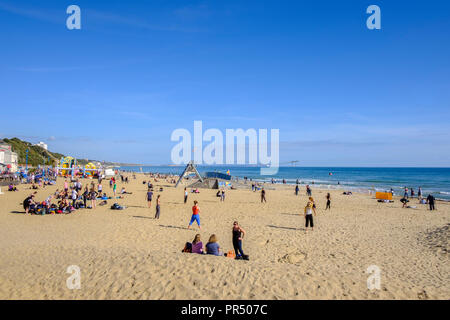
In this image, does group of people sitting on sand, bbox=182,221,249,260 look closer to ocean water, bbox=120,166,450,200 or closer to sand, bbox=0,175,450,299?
sand, bbox=0,175,450,299

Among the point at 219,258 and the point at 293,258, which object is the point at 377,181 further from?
the point at 219,258

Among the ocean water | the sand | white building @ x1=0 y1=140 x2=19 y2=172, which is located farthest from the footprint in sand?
white building @ x1=0 y1=140 x2=19 y2=172

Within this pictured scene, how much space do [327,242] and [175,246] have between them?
247 inches

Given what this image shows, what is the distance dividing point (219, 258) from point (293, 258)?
299cm

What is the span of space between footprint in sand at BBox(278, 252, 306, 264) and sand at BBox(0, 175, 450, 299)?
0.03 meters

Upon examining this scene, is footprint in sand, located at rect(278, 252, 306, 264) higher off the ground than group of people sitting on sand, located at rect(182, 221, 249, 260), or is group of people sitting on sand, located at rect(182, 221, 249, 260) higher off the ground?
group of people sitting on sand, located at rect(182, 221, 249, 260)

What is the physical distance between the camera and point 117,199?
23.0m

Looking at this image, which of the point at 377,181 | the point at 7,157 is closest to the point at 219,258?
the point at 7,157

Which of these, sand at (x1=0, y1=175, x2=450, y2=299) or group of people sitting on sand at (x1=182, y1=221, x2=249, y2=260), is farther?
group of people sitting on sand at (x1=182, y1=221, x2=249, y2=260)

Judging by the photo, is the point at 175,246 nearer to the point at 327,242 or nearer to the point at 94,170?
the point at 327,242

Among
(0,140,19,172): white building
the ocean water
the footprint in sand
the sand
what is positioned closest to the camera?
the sand

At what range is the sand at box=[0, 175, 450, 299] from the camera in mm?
6105

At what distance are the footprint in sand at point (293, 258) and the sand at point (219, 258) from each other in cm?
3
